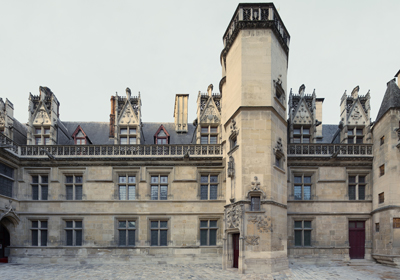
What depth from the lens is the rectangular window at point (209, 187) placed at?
1909cm

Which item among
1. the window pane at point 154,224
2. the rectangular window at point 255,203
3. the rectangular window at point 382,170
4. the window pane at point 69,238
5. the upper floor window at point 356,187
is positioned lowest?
the window pane at point 69,238

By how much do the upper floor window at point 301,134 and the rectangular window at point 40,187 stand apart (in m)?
15.7

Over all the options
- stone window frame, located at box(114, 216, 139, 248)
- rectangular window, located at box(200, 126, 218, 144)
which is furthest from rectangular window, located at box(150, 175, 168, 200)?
rectangular window, located at box(200, 126, 218, 144)

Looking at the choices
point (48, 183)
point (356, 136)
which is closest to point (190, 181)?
point (48, 183)

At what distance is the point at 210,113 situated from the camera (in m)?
20.2

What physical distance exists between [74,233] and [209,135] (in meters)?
9.97

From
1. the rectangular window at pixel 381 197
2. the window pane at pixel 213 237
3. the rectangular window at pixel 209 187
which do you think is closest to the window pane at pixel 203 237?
the window pane at pixel 213 237

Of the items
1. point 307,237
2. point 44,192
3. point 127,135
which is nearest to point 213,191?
point 307,237

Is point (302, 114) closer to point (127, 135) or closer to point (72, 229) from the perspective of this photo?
point (127, 135)

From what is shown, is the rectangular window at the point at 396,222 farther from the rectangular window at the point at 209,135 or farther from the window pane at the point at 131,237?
the window pane at the point at 131,237

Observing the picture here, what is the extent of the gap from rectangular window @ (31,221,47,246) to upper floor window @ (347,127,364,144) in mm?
19331

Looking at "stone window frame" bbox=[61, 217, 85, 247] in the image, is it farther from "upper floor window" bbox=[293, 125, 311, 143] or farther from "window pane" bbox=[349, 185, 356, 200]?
"window pane" bbox=[349, 185, 356, 200]

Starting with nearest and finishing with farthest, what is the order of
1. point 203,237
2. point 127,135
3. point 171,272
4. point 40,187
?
point 171,272
point 203,237
point 40,187
point 127,135

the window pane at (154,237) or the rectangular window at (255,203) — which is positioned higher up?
the rectangular window at (255,203)
